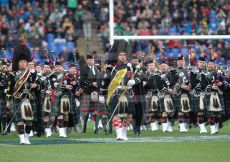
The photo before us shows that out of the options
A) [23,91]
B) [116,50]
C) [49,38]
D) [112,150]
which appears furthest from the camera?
[49,38]

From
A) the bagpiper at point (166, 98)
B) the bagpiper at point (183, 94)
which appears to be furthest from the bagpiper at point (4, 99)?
the bagpiper at point (183, 94)

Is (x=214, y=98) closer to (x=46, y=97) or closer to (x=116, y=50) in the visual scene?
(x=116, y=50)

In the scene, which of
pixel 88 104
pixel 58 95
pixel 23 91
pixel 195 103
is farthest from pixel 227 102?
pixel 23 91

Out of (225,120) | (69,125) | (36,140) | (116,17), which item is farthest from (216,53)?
(36,140)

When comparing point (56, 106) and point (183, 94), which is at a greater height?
point (183, 94)

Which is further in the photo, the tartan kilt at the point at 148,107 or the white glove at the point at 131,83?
the tartan kilt at the point at 148,107

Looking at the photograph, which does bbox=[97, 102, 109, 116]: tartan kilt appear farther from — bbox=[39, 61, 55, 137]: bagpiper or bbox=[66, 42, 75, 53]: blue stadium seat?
bbox=[66, 42, 75, 53]: blue stadium seat

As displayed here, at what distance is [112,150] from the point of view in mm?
16812

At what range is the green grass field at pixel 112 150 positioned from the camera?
15.4 metres

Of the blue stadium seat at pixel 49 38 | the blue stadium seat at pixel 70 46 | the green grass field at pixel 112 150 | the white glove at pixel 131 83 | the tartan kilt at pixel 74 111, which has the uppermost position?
the blue stadium seat at pixel 49 38

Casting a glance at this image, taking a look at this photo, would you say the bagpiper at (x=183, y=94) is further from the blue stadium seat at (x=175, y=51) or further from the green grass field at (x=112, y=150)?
the blue stadium seat at (x=175, y=51)

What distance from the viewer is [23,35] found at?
1257 inches

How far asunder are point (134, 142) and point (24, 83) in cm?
238

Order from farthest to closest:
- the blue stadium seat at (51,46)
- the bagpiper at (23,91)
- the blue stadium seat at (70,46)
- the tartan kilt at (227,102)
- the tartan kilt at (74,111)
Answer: the blue stadium seat at (51,46)
the blue stadium seat at (70,46)
the tartan kilt at (227,102)
the tartan kilt at (74,111)
the bagpiper at (23,91)
